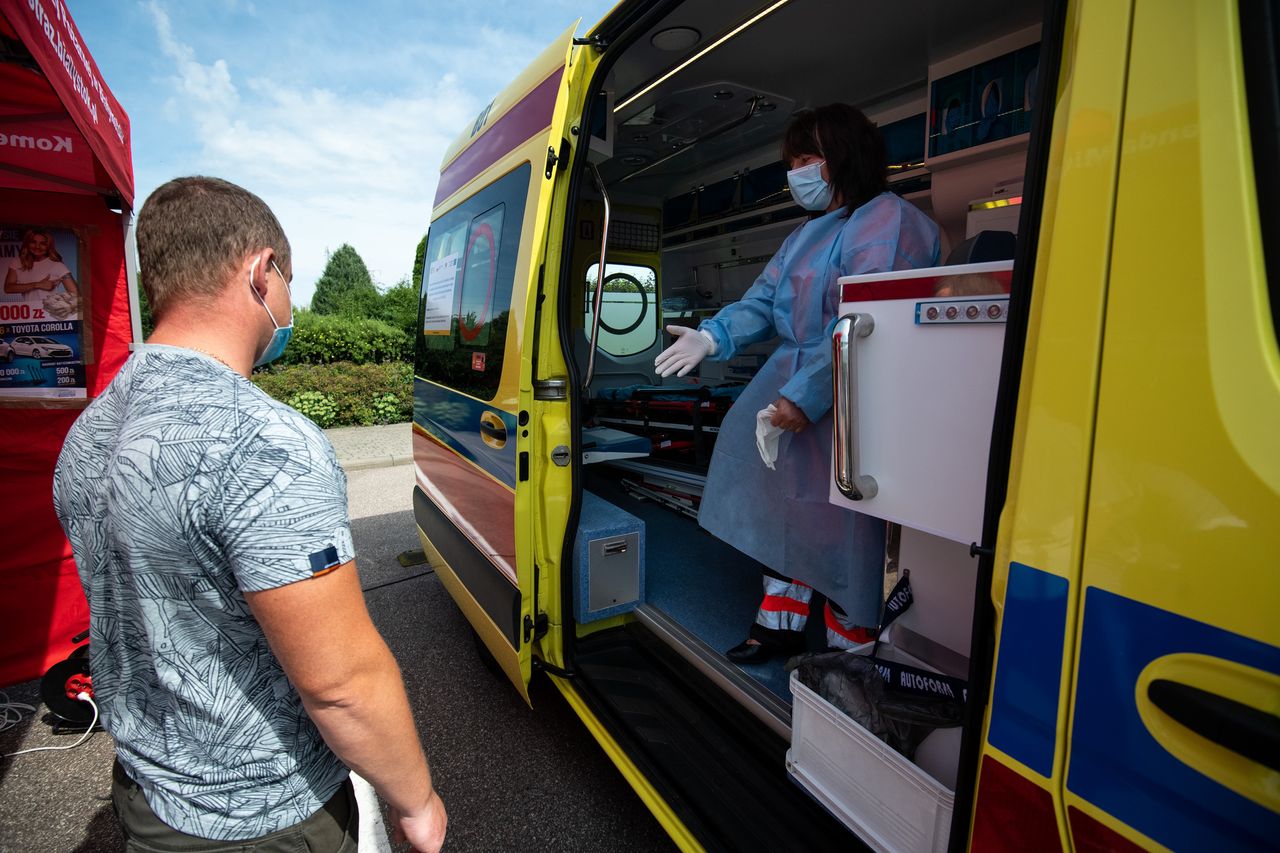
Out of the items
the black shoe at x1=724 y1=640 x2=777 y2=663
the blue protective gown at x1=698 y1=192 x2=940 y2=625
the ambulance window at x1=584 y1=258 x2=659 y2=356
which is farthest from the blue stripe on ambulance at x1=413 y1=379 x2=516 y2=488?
the ambulance window at x1=584 y1=258 x2=659 y2=356

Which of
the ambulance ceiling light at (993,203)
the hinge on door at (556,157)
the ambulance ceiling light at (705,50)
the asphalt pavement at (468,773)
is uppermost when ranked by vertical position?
the ambulance ceiling light at (705,50)

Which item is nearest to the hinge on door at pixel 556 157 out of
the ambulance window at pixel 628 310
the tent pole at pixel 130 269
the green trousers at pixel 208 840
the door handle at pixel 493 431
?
the door handle at pixel 493 431

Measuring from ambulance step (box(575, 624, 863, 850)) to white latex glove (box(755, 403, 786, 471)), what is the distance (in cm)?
86

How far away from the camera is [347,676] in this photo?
0.86 metres

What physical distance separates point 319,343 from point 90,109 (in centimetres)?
842

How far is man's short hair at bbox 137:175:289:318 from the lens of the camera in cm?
93

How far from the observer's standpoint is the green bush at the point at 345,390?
8.96 meters

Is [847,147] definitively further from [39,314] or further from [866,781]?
[39,314]

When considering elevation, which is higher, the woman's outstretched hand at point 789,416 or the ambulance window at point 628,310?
the ambulance window at point 628,310

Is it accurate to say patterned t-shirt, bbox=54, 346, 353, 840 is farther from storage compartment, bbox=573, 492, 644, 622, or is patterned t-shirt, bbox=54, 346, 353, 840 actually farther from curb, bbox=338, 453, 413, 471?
curb, bbox=338, 453, 413, 471

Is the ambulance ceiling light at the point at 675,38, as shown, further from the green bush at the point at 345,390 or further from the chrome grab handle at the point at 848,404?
the green bush at the point at 345,390

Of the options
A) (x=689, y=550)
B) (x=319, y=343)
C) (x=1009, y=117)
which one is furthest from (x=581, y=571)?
(x=319, y=343)

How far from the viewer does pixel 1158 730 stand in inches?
25.5

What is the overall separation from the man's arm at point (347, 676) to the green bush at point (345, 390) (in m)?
8.85
